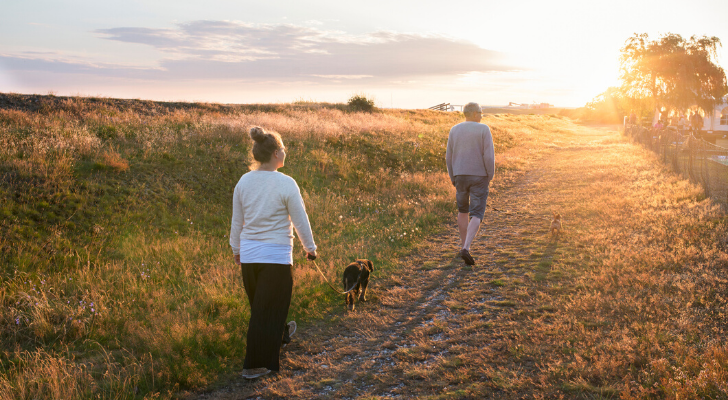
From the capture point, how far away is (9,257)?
5789mm

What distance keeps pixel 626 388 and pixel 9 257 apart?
760cm

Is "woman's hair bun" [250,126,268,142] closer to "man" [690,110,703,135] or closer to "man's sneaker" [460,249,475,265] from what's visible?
"man's sneaker" [460,249,475,265]

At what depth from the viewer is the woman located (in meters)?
3.43

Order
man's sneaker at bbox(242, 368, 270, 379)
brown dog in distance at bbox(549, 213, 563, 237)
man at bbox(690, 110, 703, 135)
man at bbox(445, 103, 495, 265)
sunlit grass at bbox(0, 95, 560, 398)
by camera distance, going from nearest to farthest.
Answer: man's sneaker at bbox(242, 368, 270, 379) < sunlit grass at bbox(0, 95, 560, 398) < man at bbox(445, 103, 495, 265) < brown dog in distance at bbox(549, 213, 563, 237) < man at bbox(690, 110, 703, 135)

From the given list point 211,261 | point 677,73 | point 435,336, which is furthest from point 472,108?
point 677,73

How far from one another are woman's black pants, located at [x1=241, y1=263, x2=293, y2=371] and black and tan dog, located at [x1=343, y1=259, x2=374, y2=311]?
1459 mm

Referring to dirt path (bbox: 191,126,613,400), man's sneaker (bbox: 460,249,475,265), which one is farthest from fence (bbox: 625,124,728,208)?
man's sneaker (bbox: 460,249,475,265)

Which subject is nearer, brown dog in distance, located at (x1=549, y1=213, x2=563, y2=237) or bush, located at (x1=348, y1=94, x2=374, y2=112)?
brown dog in distance, located at (x1=549, y1=213, x2=563, y2=237)

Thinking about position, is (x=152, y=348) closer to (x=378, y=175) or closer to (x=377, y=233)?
(x=377, y=233)

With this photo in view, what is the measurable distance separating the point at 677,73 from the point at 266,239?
44.1 metres

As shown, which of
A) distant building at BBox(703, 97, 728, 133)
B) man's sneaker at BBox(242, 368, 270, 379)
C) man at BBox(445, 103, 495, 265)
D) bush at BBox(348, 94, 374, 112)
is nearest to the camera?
man's sneaker at BBox(242, 368, 270, 379)

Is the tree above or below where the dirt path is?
above

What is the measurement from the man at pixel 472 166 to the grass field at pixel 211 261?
3.01 ft

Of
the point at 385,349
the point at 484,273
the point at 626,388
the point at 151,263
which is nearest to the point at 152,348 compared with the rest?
the point at 385,349
